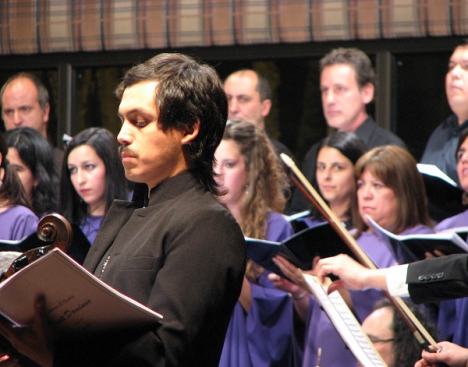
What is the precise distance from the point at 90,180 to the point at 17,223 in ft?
1.35

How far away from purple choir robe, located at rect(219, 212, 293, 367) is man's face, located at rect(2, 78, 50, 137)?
2191 millimetres

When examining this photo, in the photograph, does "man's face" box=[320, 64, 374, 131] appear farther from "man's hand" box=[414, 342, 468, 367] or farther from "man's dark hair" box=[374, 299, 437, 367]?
"man's hand" box=[414, 342, 468, 367]

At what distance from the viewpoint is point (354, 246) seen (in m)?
2.78

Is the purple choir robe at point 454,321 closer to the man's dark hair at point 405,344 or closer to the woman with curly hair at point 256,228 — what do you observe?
the man's dark hair at point 405,344

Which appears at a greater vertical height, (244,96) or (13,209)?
(244,96)

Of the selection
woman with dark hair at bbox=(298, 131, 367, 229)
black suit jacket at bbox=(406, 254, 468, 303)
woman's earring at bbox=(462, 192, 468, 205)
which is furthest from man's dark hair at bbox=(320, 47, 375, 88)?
black suit jacket at bbox=(406, 254, 468, 303)

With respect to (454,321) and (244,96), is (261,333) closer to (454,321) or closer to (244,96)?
(454,321)

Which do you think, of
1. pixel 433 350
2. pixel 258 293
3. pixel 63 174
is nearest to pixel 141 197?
pixel 433 350

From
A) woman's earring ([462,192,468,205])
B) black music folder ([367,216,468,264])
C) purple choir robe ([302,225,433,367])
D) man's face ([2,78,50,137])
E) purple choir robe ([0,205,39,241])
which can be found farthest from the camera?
man's face ([2,78,50,137])

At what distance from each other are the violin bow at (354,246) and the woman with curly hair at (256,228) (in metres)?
0.62

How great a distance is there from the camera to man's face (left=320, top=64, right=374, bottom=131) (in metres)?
4.43

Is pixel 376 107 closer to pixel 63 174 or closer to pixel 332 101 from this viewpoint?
pixel 332 101

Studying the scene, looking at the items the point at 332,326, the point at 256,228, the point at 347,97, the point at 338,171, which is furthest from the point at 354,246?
the point at 347,97

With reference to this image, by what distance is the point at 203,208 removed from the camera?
159 centimetres
